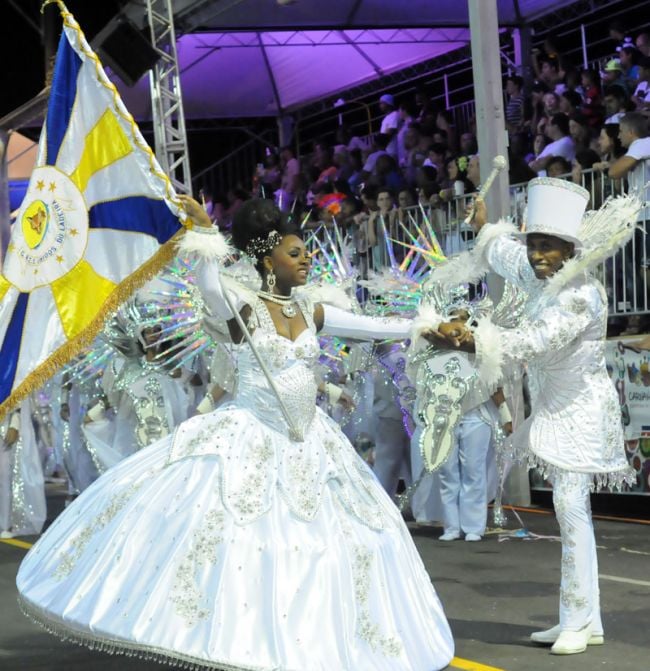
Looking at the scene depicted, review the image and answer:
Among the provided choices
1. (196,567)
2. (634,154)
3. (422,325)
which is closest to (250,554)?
(196,567)

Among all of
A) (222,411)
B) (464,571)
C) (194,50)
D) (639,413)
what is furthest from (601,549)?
(194,50)

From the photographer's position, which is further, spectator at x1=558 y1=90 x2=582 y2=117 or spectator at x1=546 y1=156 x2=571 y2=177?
spectator at x1=558 y1=90 x2=582 y2=117

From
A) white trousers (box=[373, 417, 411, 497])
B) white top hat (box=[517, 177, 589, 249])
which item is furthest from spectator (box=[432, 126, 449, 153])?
white top hat (box=[517, 177, 589, 249])

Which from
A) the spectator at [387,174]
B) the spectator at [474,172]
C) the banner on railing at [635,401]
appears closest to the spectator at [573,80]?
the spectator at [474,172]

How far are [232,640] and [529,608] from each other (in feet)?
9.36

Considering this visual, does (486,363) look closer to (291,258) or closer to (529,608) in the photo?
(291,258)

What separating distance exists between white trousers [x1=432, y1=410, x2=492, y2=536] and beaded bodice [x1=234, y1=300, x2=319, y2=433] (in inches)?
197

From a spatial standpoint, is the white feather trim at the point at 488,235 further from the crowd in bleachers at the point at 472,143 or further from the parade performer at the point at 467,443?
the crowd in bleachers at the point at 472,143

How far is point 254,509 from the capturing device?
5.25 m

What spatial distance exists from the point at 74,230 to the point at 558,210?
8.09 ft

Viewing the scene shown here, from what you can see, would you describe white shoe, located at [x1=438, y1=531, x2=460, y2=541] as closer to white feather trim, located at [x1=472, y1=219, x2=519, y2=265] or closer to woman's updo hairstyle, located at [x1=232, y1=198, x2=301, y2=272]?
white feather trim, located at [x1=472, y1=219, x2=519, y2=265]

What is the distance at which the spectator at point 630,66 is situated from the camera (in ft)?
41.7

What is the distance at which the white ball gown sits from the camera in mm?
4984

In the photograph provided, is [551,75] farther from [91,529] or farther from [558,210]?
[91,529]
